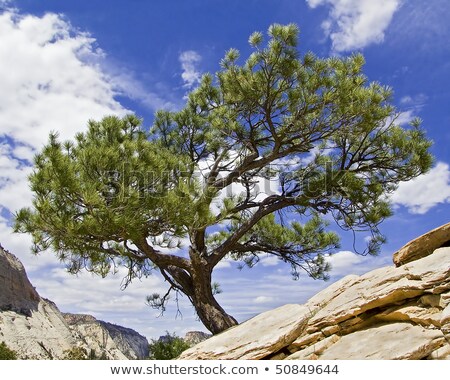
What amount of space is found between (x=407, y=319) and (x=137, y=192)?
3.00m

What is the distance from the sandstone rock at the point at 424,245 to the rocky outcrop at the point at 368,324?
0.21 metres

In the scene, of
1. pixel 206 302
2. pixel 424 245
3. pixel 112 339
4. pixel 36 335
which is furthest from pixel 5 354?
pixel 424 245

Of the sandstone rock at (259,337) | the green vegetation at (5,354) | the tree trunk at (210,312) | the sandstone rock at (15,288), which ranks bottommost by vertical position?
the sandstone rock at (259,337)

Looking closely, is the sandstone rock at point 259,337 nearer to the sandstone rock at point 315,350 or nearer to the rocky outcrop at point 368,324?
the rocky outcrop at point 368,324

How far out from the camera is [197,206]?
16.9 ft

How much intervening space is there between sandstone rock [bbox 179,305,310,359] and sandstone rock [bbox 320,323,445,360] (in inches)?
17.5

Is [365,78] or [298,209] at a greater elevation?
[365,78]

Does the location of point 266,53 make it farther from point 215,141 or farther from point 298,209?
point 298,209

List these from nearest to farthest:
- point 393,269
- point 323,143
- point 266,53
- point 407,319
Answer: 1. point 407,319
2. point 393,269
3. point 266,53
4. point 323,143

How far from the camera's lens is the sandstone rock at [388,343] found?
10.7ft

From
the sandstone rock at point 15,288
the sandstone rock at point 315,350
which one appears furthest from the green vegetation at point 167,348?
the sandstone rock at point 315,350

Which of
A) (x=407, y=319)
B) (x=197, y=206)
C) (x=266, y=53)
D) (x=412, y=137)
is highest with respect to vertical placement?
(x=266, y=53)

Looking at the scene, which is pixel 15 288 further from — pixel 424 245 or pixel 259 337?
pixel 424 245

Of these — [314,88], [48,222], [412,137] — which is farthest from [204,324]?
[412,137]
